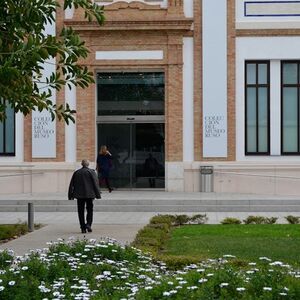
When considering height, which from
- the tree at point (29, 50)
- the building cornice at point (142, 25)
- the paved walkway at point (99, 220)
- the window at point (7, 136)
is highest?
the building cornice at point (142, 25)

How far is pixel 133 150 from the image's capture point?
32375 millimetres

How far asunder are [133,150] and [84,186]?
13.6 m

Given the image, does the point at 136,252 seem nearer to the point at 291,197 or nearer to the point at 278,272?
the point at 278,272

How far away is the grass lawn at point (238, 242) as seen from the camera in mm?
14234

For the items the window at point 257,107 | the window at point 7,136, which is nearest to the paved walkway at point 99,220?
the window at point 7,136

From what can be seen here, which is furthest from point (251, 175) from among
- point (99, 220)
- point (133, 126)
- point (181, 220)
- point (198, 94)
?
point (181, 220)

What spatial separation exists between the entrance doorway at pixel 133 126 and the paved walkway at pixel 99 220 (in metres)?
1.27

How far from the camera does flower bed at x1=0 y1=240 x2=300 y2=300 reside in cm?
778

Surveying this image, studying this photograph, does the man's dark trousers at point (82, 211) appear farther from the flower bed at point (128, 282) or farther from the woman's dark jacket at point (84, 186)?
the flower bed at point (128, 282)

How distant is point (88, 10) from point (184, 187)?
65.1 feet

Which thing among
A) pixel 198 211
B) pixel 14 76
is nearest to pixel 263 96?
pixel 198 211

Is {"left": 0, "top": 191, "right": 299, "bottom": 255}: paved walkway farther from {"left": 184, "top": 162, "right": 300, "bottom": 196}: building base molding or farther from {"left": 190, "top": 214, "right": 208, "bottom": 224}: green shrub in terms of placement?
{"left": 184, "top": 162, "right": 300, "bottom": 196}: building base molding

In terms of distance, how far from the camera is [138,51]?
3075 cm

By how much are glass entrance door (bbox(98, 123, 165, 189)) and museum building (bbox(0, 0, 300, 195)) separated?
1180mm
